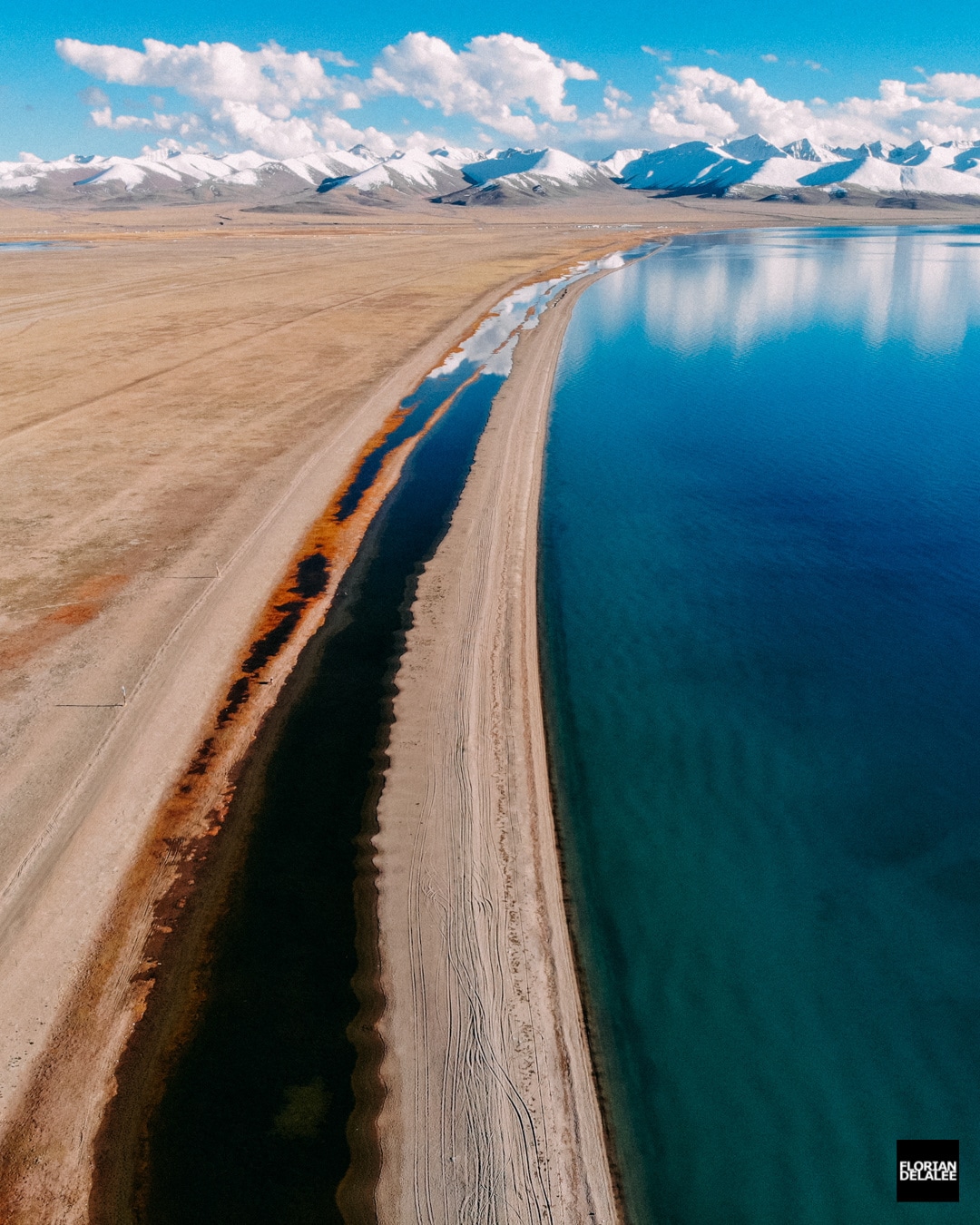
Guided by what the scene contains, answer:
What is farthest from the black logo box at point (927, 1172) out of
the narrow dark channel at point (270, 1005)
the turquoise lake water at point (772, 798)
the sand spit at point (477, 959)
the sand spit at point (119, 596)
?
the sand spit at point (119, 596)

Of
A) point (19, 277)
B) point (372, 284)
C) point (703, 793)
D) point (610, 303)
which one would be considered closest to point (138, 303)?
point (372, 284)

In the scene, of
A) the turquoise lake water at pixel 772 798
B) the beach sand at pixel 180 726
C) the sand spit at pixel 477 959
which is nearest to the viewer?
the sand spit at pixel 477 959

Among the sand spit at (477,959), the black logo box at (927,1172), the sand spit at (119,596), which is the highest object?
the sand spit at (119,596)

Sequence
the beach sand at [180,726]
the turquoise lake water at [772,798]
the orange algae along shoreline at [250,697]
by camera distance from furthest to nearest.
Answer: the orange algae along shoreline at [250,697] → the turquoise lake water at [772,798] → the beach sand at [180,726]

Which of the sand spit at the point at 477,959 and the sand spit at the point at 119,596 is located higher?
the sand spit at the point at 119,596

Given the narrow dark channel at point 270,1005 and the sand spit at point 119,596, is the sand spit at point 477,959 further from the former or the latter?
the sand spit at point 119,596

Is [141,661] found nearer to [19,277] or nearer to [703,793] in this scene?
[703,793]

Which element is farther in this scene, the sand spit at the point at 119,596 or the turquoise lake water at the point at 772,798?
the sand spit at the point at 119,596

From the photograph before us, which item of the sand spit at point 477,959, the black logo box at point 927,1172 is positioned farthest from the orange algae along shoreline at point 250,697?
the black logo box at point 927,1172
